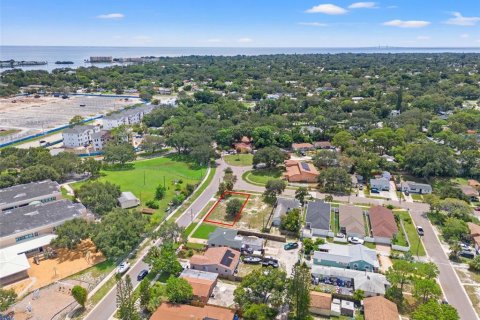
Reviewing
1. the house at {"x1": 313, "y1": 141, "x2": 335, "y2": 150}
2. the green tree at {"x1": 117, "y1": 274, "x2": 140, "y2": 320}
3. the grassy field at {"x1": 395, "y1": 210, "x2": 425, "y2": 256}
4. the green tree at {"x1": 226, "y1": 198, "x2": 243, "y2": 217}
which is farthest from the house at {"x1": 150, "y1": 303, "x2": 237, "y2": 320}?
the house at {"x1": 313, "y1": 141, "x2": 335, "y2": 150}

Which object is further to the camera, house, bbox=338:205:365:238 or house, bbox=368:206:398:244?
house, bbox=338:205:365:238

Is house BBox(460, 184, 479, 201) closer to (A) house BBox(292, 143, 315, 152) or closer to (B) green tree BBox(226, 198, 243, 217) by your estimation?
(A) house BBox(292, 143, 315, 152)

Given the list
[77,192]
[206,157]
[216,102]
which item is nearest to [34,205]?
[77,192]

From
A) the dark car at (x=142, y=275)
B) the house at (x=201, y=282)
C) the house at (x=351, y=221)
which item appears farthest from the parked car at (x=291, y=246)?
the dark car at (x=142, y=275)

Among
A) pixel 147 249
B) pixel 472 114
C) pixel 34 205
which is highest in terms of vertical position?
pixel 472 114

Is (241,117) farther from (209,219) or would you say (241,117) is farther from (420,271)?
(420,271)

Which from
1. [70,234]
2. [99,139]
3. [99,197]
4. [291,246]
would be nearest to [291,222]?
[291,246]
